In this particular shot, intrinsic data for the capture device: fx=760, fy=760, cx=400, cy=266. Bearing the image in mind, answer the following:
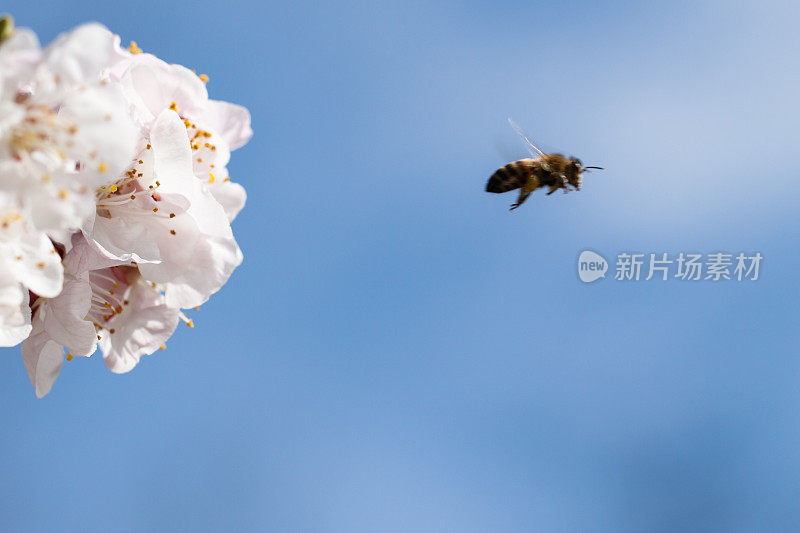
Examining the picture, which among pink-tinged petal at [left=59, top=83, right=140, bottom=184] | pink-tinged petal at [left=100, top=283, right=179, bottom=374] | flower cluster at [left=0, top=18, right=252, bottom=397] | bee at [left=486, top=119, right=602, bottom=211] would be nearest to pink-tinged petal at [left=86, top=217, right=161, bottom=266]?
flower cluster at [left=0, top=18, right=252, bottom=397]

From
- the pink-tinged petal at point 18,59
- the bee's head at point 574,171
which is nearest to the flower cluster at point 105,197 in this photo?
the pink-tinged petal at point 18,59

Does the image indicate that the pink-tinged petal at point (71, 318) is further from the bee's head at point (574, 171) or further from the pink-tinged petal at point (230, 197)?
the bee's head at point (574, 171)

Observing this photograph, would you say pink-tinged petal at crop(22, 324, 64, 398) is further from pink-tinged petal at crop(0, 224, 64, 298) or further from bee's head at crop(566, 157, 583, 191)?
bee's head at crop(566, 157, 583, 191)

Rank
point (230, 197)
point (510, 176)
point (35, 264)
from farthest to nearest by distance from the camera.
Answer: point (510, 176), point (230, 197), point (35, 264)

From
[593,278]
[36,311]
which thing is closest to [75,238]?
[36,311]

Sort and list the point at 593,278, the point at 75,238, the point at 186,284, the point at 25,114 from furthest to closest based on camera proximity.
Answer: the point at 593,278 < the point at 186,284 < the point at 75,238 < the point at 25,114

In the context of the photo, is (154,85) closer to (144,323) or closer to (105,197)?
(105,197)

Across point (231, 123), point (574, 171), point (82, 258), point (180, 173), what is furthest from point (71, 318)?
point (574, 171)

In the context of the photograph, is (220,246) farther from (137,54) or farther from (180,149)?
(137,54)
